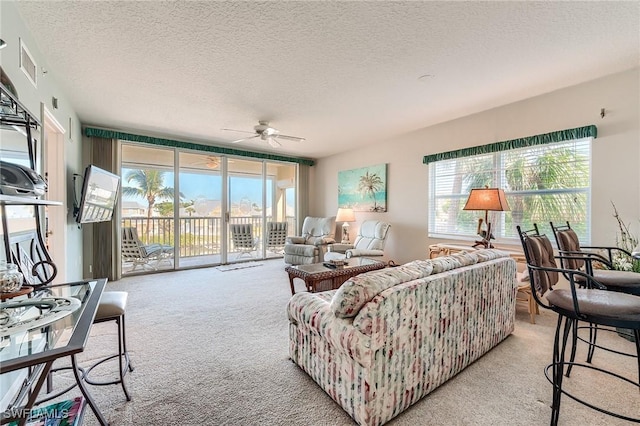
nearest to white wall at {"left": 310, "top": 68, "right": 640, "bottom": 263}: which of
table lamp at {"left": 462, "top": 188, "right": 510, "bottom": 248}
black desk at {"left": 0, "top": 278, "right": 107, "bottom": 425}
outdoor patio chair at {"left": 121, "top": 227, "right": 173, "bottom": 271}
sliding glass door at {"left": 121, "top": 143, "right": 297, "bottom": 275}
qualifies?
table lamp at {"left": 462, "top": 188, "right": 510, "bottom": 248}

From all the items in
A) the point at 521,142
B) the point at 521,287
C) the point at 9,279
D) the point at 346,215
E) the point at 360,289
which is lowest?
the point at 521,287

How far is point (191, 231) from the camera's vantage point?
6098 mm

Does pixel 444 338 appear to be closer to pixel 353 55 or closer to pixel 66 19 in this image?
pixel 353 55

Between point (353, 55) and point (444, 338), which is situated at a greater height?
point (353, 55)

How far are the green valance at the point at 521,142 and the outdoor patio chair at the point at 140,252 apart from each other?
199 inches

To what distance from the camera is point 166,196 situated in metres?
5.28

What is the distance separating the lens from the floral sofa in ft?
4.54

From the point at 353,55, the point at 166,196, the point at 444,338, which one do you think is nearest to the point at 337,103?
the point at 353,55

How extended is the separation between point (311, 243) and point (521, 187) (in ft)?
11.7

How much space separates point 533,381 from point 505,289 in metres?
0.68

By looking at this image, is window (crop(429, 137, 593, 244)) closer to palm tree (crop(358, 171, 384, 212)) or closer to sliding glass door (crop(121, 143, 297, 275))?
palm tree (crop(358, 171, 384, 212))

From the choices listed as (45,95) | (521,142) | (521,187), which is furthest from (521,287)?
(45,95)

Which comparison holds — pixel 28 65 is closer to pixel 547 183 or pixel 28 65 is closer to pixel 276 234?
pixel 276 234

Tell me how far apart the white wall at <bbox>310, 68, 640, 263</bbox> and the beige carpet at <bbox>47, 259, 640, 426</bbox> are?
1.46 metres
